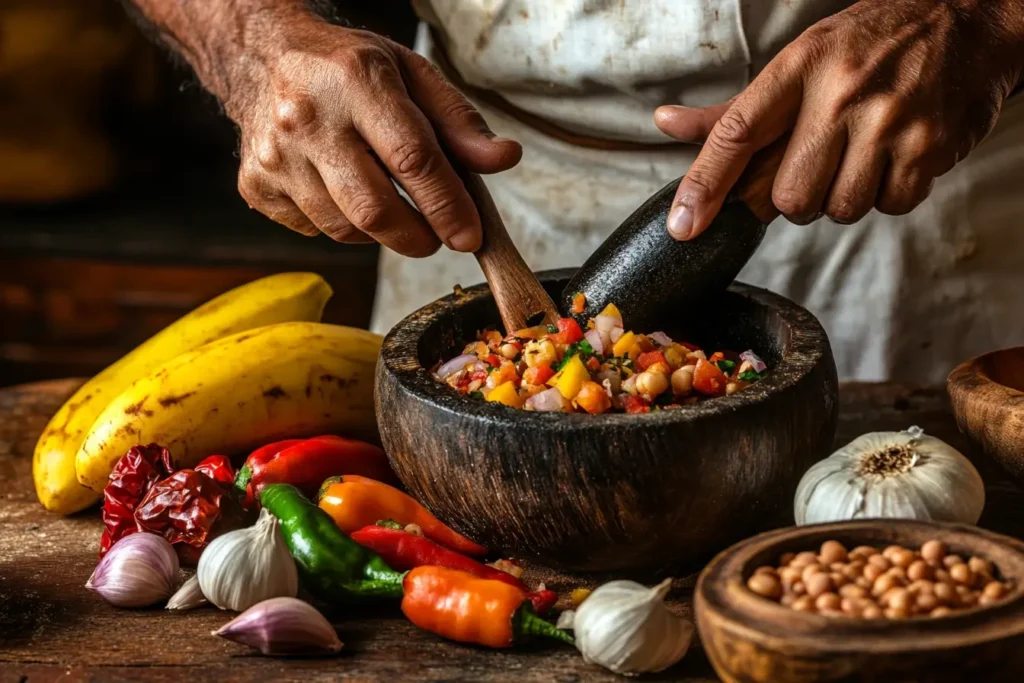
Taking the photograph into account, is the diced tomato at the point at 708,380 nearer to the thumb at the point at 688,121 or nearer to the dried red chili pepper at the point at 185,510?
the thumb at the point at 688,121

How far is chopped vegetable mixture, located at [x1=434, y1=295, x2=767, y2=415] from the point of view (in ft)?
4.88

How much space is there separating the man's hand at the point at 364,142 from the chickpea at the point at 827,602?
2.53 feet

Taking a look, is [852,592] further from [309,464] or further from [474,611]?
[309,464]

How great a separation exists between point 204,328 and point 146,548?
2.21 feet

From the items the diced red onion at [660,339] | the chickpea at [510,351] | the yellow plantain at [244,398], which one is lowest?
the yellow plantain at [244,398]

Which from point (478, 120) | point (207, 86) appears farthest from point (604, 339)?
point (207, 86)

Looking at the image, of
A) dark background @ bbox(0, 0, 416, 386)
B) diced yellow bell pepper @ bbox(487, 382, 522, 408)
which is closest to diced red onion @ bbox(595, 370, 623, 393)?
diced yellow bell pepper @ bbox(487, 382, 522, 408)

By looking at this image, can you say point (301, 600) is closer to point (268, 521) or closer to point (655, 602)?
point (268, 521)

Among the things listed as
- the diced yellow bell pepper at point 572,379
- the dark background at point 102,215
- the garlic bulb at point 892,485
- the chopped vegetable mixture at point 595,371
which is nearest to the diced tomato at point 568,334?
the chopped vegetable mixture at point 595,371

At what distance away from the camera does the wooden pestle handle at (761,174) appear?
66.4 inches

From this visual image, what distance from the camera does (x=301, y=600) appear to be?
1.42 meters

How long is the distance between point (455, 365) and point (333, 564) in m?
0.35

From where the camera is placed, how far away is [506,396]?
148cm

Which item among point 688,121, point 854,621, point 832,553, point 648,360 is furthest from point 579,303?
point 854,621
